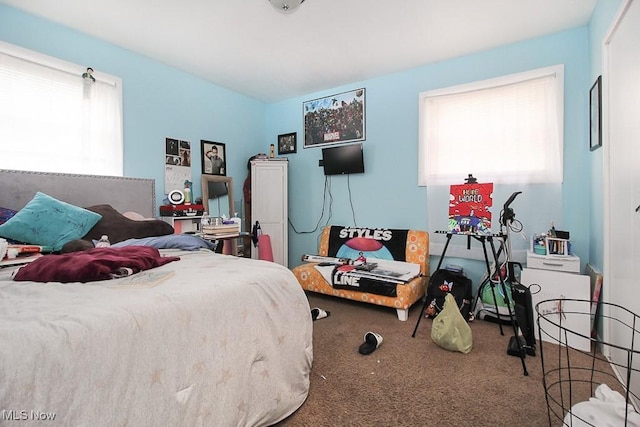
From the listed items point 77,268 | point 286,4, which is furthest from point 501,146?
point 77,268

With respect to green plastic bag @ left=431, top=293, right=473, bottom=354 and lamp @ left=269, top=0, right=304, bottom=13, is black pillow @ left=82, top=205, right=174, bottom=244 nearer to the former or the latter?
lamp @ left=269, top=0, right=304, bottom=13

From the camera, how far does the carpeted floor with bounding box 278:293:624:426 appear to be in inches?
57.6

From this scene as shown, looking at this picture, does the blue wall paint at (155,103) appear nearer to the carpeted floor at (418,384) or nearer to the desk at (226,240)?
the desk at (226,240)

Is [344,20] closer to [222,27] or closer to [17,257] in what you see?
[222,27]

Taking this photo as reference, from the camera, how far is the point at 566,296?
2.25 metres

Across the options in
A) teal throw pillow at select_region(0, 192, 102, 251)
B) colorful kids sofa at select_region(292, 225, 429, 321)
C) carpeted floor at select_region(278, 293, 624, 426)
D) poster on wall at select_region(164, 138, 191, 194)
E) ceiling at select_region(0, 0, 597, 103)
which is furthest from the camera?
poster on wall at select_region(164, 138, 191, 194)

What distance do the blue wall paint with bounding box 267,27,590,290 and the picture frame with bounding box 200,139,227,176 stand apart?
0.94 meters

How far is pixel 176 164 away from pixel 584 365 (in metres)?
3.94

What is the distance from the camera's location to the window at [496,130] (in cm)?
274

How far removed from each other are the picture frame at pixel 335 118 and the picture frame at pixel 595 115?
211cm

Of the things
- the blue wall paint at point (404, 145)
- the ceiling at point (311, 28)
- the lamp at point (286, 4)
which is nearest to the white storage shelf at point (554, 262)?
the blue wall paint at point (404, 145)

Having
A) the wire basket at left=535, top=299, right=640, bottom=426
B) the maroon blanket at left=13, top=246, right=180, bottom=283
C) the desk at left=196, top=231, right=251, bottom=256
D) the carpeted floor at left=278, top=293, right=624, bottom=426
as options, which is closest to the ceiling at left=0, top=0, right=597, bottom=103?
the desk at left=196, top=231, right=251, bottom=256

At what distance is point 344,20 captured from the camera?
2543 millimetres

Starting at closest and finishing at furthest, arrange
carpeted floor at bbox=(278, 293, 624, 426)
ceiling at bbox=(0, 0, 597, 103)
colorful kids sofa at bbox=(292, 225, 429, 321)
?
carpeted floor at bbox=(278, 293, 624, 426), ceiling at bbox=(0, 0, 597, 103), colorful kids sofa at bbox=(292, 225, 429, 321)
